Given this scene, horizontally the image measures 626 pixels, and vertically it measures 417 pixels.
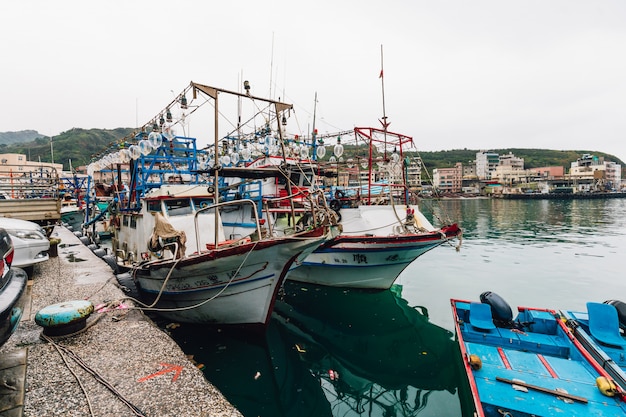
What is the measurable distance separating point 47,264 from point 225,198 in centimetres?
787

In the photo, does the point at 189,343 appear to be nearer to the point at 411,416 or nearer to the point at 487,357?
the point at 411,416

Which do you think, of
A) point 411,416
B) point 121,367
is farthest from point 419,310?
point 121,367

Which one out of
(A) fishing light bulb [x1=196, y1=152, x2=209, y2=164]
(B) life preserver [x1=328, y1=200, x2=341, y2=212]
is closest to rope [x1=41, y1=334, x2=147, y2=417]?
(B) life preserver [x1=328, y1=200, x2=341, y2=212]

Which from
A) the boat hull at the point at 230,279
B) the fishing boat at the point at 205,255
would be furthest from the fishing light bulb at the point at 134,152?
the boat hull at the point at 230,279

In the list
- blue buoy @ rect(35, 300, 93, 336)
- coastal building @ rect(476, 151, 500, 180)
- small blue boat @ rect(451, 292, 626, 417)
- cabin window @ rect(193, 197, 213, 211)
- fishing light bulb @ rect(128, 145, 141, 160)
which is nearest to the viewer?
blue buoy @ rect(35, 300, 93, 336)

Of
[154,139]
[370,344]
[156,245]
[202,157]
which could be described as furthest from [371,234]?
[202,157]

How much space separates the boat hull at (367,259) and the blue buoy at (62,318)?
673 centimetres

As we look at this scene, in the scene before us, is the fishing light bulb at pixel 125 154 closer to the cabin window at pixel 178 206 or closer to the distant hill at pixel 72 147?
the cabin window at pixel 178 206

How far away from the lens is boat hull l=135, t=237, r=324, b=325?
6488mm

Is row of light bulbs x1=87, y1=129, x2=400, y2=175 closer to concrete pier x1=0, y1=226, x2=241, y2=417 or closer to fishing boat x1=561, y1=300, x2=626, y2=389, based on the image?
concrete pier x1=0, y1=226, x2=241, y2=417

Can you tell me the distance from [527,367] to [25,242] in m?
11.7

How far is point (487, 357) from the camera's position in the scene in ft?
21.5

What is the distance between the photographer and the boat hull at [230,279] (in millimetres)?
6488

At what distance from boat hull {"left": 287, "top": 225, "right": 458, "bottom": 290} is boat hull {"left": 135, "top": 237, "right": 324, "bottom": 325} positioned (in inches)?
136
